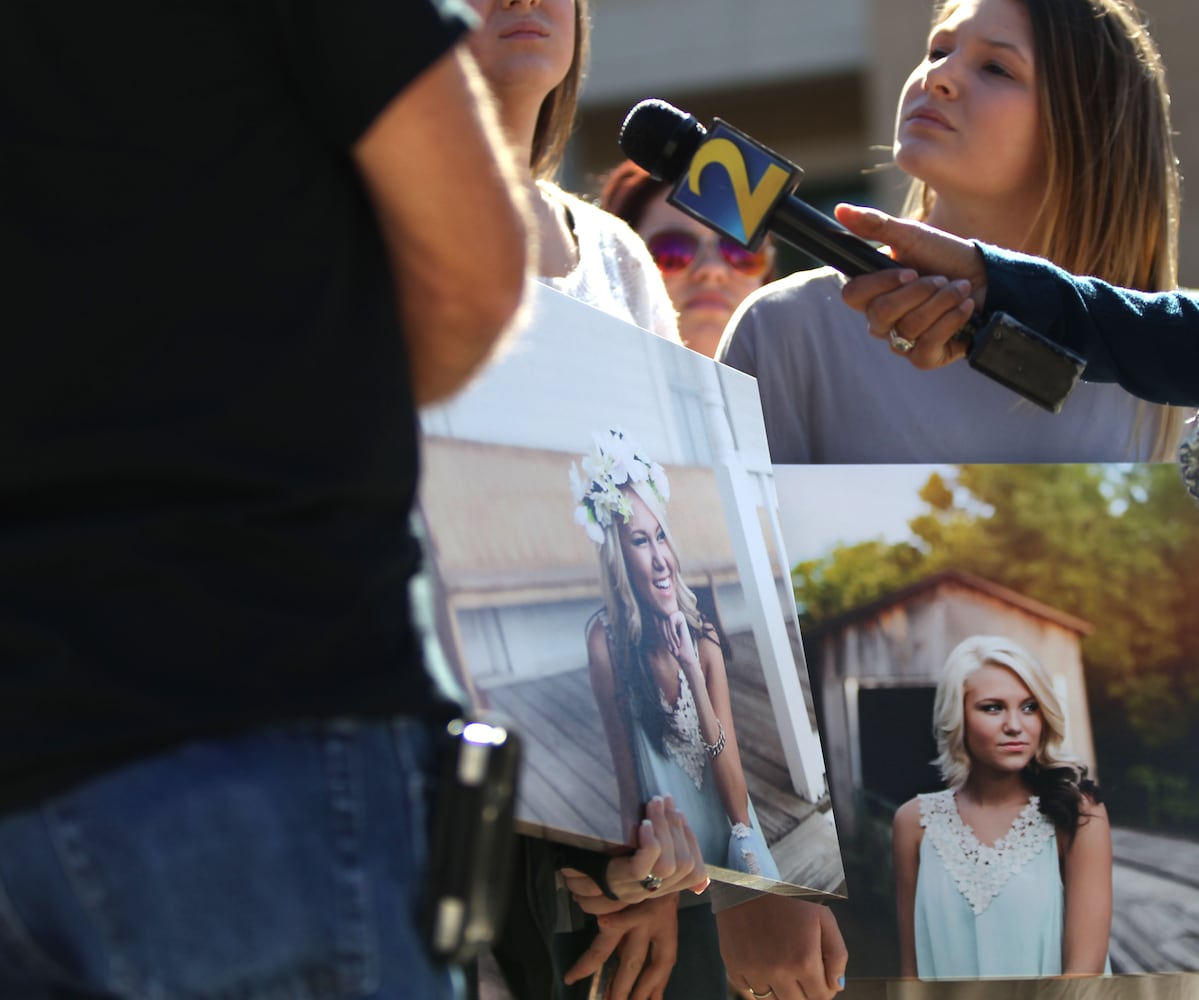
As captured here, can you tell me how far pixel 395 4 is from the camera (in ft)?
3.27

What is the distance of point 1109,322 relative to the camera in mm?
1981

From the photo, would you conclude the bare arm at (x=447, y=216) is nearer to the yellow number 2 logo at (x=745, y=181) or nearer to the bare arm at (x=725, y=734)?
the yellow number 2 logo at (x=745, y=181)

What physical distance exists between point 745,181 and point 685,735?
68 centimetres

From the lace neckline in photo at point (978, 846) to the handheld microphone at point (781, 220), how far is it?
0.62 meters

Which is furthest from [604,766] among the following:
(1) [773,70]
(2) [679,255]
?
(1) [773,70]

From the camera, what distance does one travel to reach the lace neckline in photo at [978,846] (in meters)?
2.09

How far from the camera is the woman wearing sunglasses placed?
11.9 feet

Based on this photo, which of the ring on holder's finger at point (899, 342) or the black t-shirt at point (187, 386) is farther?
the ring on holder's finger at point (899, 342)

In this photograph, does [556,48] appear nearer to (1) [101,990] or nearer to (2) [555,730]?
(2) [555,730]

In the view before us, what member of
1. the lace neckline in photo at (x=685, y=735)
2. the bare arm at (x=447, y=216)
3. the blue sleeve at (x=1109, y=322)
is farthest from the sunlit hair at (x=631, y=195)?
the bare arm at (x=447, y=216)

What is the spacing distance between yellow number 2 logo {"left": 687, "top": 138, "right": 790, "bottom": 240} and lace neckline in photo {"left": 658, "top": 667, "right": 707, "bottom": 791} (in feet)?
1.86

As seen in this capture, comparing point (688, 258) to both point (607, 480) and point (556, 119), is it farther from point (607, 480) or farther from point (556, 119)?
point (607, 480)

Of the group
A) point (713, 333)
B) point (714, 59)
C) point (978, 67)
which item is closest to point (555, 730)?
point (978, 67)

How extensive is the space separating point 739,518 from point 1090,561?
1.87 feet
